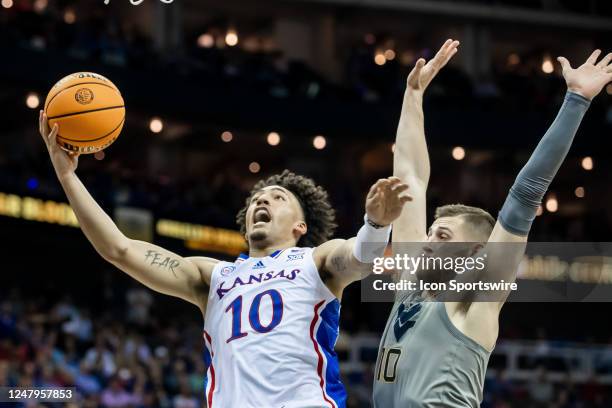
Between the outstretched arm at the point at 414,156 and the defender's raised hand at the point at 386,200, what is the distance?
97 cm

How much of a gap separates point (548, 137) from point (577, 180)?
27418mm

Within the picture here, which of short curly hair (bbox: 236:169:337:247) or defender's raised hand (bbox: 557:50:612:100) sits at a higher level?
defender's raised hand (bbox: 557:50:612:100)

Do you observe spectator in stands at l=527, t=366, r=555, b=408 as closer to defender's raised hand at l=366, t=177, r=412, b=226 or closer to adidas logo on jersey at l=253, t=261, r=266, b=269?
adidas logo on jersey at l=253, t=261, r=266, b=269

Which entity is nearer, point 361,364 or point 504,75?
point 361,364

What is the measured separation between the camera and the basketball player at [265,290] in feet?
16.6

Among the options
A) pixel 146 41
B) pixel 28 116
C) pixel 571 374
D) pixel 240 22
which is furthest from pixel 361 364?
pixel 240 22

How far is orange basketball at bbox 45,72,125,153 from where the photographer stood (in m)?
5.54

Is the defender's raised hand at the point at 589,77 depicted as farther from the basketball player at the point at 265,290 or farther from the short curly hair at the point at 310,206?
the short curly hair at the point at 310,206

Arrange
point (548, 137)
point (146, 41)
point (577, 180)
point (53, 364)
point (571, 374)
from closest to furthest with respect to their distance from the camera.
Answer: point (548, 137)
point (53, 364)
point (571, 374)
point (146, 41)
point (577, 180)

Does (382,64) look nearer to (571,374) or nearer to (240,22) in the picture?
(240,22)

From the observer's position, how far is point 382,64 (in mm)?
26500

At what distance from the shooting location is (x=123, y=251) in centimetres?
546

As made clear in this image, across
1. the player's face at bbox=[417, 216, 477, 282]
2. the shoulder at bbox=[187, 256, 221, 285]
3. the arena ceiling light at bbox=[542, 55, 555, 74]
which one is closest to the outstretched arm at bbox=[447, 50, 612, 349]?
the player's face at bbox=[417, 216, 477, 282]

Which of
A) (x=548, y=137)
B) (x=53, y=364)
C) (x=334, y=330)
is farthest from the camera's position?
(x=53, y=364)
